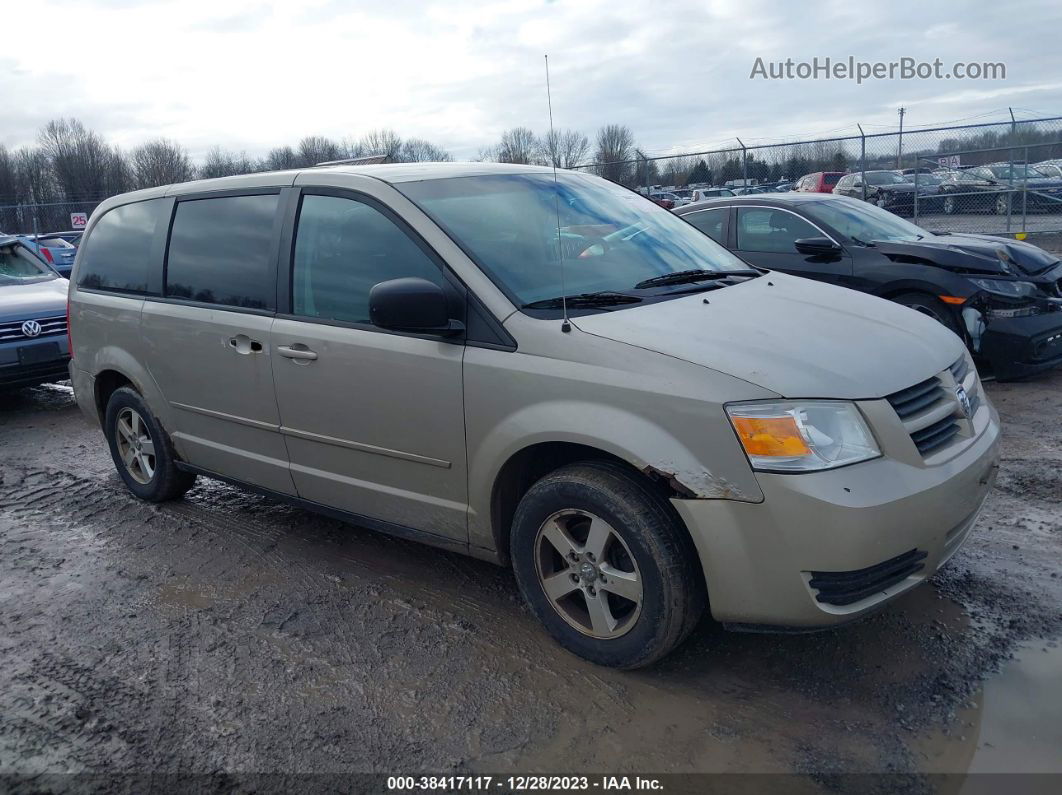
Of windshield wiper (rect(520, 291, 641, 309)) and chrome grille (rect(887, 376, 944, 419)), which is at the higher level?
windshield wiper (rect(520, 291, 641, 309))

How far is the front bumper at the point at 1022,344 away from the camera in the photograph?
6590mm

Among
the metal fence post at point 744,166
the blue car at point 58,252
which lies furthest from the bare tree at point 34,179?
the metal fence post at point 744,166

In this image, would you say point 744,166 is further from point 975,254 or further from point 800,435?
point 800,435

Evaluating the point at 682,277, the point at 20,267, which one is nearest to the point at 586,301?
the point at 682,277

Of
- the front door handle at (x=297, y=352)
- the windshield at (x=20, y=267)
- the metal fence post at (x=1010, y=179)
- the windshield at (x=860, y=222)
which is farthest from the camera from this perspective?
the metal fence post at (x=1010, y=179)

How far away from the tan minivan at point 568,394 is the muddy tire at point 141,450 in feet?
0.69

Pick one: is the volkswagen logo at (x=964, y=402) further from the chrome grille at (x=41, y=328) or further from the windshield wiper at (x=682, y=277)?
the chrome grille at (x=41, y=328)

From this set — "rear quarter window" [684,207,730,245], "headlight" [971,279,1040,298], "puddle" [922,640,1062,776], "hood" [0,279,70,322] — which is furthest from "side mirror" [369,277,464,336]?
"hood" [0,279,70,322]

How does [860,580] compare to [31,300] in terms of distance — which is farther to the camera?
[31,300]

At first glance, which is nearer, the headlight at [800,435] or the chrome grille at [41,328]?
the headlight at [800,435]

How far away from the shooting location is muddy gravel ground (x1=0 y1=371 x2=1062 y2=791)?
2.74 m

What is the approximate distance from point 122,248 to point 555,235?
2.82 meters

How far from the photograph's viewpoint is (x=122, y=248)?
16.5ft

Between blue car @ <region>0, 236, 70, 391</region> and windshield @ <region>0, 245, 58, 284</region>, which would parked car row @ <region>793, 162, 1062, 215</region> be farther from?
blue car @ <region>0, 236, 70, 391</region>
